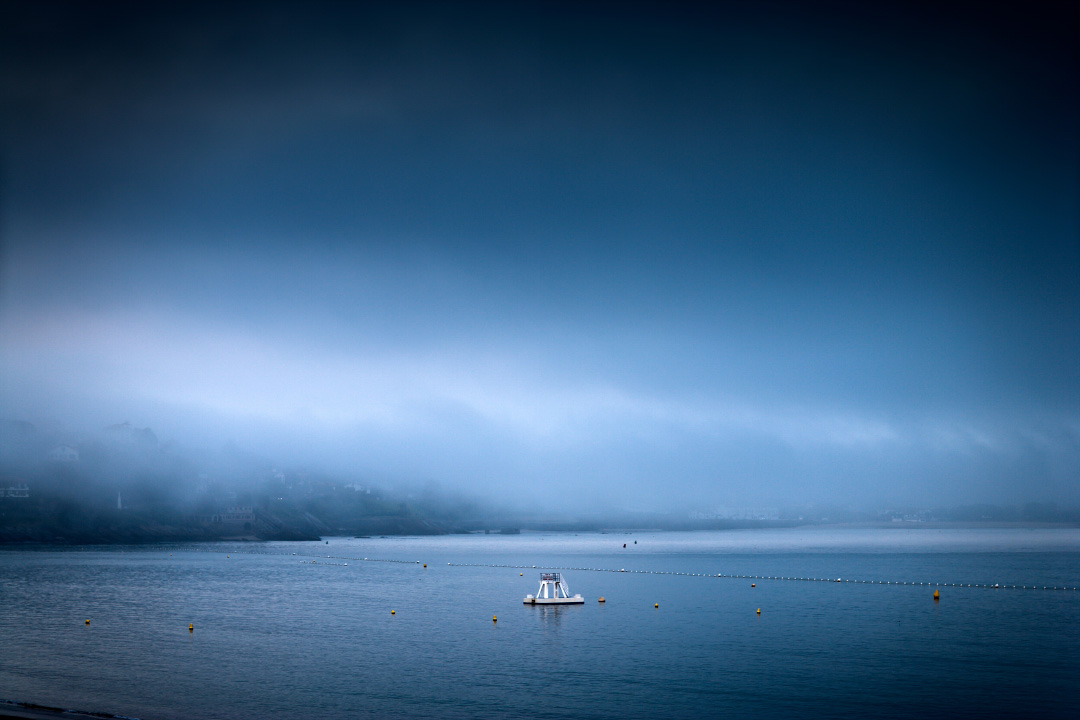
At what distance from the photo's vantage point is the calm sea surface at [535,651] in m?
52.2

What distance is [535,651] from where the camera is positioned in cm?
7212

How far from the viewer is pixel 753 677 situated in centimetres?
6106

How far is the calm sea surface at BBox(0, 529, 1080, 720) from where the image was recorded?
171 ft

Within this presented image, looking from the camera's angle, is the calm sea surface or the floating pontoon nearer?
the calm sea surface

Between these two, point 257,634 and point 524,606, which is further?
point 524,606

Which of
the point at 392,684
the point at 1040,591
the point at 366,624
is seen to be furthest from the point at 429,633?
the point at 1040,591

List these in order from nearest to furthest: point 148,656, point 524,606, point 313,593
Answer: point 148,656 → point 524,606 → point 313,593

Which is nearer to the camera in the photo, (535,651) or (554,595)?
(535,651)

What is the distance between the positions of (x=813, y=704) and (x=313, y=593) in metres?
89.4

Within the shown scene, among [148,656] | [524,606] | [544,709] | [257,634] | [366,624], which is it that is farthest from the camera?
[524,606]

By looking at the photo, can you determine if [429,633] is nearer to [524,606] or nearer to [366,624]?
[366,624]

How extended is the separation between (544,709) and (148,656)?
36.4m

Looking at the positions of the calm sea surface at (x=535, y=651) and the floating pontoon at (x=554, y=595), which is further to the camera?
the floating pontoon at (x=554, y=595)

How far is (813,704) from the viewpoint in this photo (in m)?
52.7
